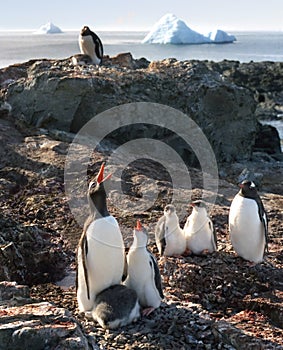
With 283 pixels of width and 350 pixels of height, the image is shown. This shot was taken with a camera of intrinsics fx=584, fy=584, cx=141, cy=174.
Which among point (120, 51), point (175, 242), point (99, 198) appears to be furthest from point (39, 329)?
point (120, 51)

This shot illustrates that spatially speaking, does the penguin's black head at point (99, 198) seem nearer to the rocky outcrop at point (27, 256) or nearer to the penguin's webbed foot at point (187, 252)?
the rocky outcrop at point (27, 256)

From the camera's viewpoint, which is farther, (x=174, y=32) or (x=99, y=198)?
(x=174, y=32)

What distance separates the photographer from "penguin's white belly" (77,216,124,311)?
15.6ft

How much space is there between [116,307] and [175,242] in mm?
1804

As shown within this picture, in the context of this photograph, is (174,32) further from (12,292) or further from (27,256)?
(12,292)

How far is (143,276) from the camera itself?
4738 millimetres

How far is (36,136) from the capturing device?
409 inches

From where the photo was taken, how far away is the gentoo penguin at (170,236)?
6133 mm

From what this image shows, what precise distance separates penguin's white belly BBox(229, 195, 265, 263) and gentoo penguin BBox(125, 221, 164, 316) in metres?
1.86

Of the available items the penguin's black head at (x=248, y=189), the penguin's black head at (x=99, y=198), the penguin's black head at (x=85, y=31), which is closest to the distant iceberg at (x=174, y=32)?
the penguin's black head at (x=85, y=31)

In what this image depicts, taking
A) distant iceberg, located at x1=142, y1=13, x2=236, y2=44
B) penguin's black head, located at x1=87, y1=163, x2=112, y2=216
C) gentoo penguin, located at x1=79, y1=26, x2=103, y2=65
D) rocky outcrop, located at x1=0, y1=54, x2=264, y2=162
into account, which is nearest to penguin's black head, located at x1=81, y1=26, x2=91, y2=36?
gentoo penguin, located at x1=79, y1=26, x2=103, y2=65

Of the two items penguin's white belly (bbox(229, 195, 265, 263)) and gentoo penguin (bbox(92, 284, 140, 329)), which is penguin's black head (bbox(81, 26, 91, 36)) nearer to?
penguin's white belly (bbox(229, 195, 265, 263))

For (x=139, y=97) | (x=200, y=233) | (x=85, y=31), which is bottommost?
(x=200, y=233)

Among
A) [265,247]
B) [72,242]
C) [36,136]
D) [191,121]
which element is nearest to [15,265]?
[72,242]
